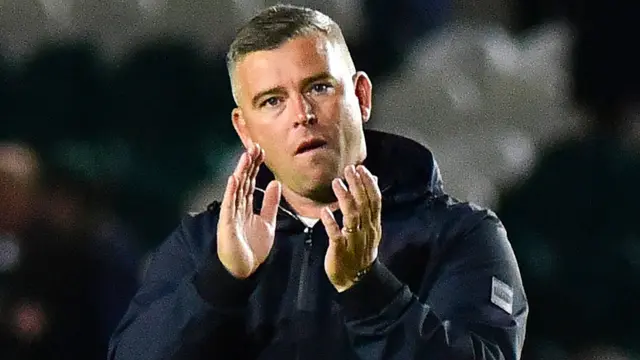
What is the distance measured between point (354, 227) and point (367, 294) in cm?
6

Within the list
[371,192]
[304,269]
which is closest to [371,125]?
[304,269]

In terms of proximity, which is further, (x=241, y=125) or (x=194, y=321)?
(x=241, y=125)

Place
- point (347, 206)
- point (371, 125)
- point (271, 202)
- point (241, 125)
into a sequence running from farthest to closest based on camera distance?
point (371, 125), point (241, 125), point (271, 202), point (347, 206)

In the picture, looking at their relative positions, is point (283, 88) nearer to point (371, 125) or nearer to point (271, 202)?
point (271, 202)

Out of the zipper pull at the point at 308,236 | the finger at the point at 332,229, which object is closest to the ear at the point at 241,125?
the zipper pull at the point at 308,236

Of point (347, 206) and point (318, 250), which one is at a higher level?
point (347, 206)

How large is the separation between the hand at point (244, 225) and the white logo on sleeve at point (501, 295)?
0.67ft

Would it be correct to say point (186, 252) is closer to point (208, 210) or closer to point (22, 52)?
point (208, 210)

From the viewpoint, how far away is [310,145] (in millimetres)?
938

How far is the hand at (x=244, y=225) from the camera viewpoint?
86cm

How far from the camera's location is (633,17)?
1229 mm

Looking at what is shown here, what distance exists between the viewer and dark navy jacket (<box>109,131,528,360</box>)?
32.7 inches

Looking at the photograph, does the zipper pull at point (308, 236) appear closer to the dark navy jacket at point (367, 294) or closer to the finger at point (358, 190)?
the dark navy jacket at point (367, 294)

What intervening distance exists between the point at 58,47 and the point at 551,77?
597mm
